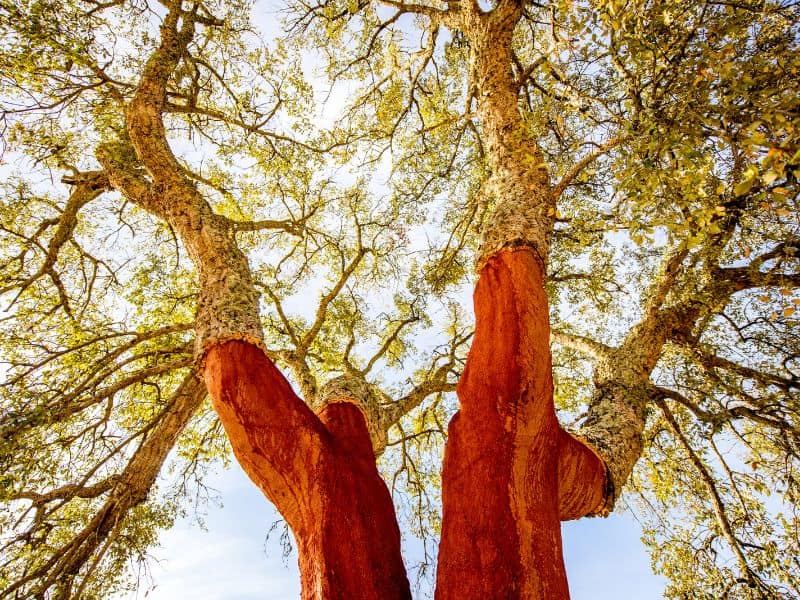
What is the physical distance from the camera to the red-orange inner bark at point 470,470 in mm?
2242

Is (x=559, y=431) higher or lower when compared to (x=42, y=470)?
lower

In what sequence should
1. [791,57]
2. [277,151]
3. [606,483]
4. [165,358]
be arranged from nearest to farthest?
[791,57], [606,483], [165,358], [277,151]

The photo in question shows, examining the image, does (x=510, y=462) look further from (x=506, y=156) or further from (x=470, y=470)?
(x=506, y=156)

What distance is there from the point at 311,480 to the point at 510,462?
1.25 meters

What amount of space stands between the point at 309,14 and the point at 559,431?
7.88 metres

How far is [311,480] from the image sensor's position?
8.71 feet

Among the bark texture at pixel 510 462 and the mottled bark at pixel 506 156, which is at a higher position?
the mottled bark at pixel 506 156

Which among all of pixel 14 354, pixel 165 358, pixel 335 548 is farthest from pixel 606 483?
pixel 14 354

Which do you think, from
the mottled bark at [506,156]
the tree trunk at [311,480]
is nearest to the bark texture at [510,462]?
the mottled bark at [506,156]

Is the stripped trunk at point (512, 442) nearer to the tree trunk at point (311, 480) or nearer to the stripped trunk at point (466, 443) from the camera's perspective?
the stripped trunk at point (466, 443)

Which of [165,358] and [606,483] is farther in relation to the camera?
[165,358]

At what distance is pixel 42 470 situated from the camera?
4328mm

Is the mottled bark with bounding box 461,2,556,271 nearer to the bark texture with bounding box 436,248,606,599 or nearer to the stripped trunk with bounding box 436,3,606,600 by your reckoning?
the stripped trunk with bounding box 436,3,606,600

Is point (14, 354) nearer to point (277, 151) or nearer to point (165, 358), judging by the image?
point (165, 358)
